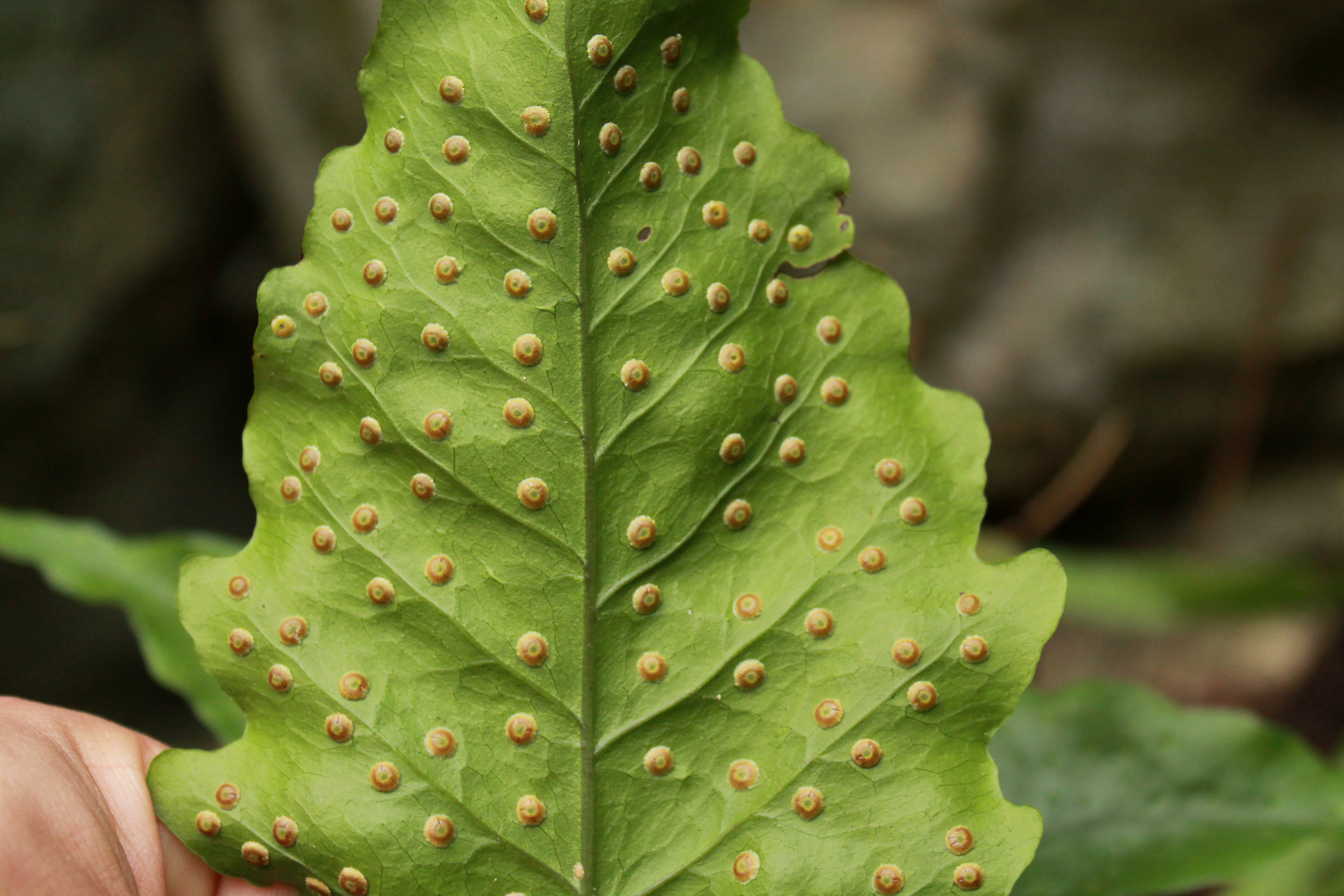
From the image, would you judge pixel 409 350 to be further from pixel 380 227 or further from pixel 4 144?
pixel 4 144

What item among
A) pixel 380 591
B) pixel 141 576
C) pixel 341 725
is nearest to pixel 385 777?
pixel 341 725

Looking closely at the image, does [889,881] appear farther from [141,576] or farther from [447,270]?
[141,576]

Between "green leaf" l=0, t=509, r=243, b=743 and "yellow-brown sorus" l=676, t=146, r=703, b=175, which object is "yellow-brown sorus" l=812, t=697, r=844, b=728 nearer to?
"yellow-brown sorus" l=676, t=146, r=703, b=175

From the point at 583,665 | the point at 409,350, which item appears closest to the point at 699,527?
the point at 583,665

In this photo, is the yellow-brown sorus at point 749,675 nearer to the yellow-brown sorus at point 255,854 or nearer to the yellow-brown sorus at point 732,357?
the yellow-brown sorus at point 732,357

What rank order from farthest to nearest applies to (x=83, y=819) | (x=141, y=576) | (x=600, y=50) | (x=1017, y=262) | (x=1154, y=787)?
(x=1017, y=262) → (x=141, y=576) → (x=1154, y=787) → (x=83, y=819) → (x=600, y=50)

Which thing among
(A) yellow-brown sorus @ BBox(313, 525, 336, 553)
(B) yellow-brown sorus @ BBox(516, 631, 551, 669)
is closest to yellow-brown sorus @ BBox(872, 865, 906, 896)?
(B) yellow-brown sorus @ BBox(516, 631, 551, 669)
